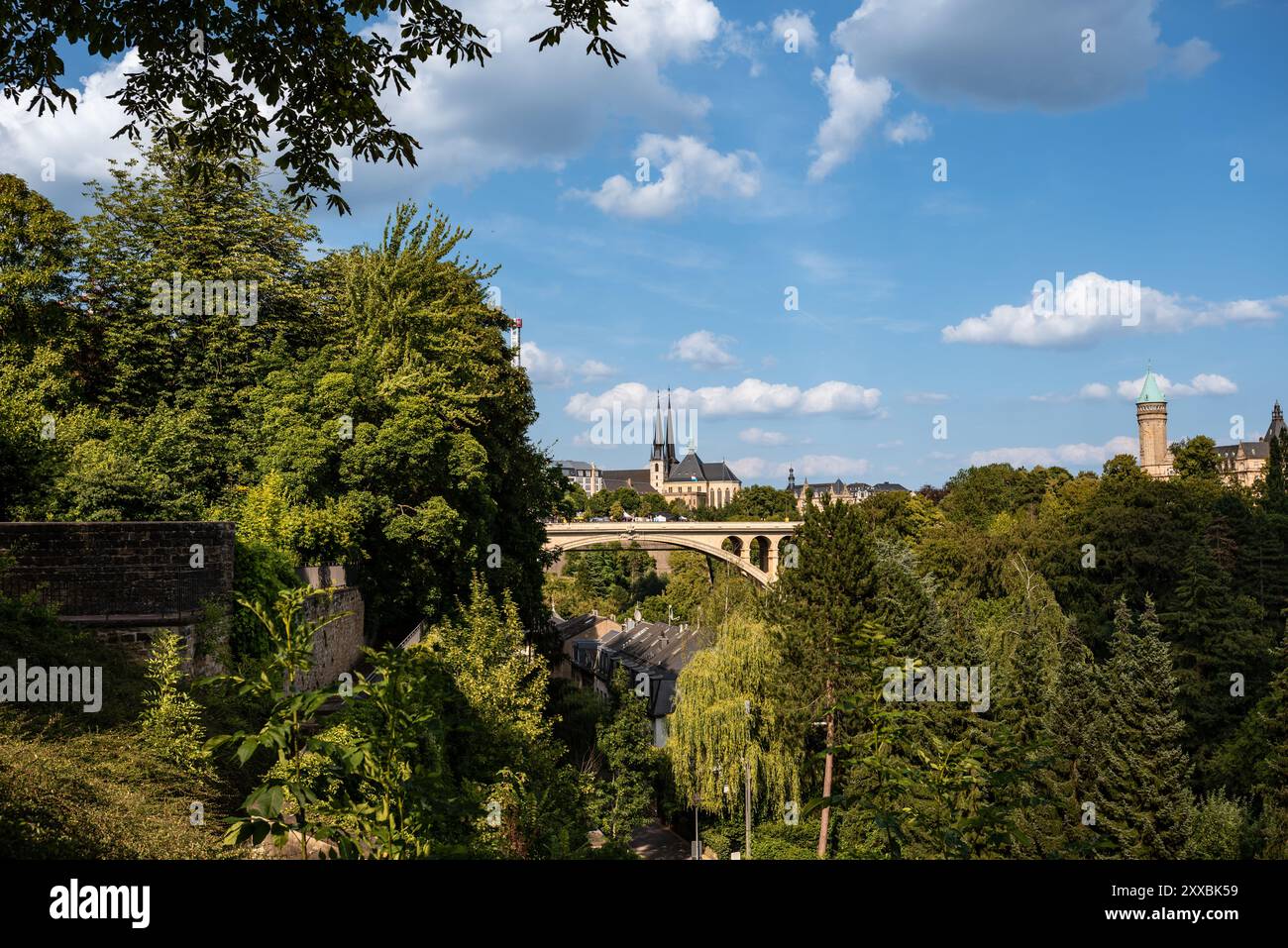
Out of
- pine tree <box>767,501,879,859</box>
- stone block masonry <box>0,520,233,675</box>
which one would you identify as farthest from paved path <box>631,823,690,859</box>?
stone block masonry <box>0,520,233,675</box>

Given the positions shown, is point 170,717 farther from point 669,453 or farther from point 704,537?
point 669,453

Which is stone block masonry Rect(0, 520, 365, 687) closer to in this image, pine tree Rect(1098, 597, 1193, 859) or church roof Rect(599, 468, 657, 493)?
pine tree Rect(1098, 597, 1193, 859)

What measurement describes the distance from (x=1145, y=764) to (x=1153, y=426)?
108066 millimetres

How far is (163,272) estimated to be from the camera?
20.4 m

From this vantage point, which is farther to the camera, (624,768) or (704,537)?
(704,537)

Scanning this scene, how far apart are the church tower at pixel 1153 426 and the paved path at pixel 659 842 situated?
340ft

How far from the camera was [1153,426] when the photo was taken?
120812mm

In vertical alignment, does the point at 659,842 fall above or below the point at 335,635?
below

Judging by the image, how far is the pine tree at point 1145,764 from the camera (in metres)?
25.1

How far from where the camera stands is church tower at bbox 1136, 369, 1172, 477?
392 ft

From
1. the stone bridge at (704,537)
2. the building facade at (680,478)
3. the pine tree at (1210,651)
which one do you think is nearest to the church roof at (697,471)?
the building facade at (680,478)

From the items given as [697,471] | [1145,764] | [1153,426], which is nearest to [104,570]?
[1145,764]

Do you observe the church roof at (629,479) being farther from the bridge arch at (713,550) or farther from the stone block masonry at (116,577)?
the stone block masonry at (116,577)
